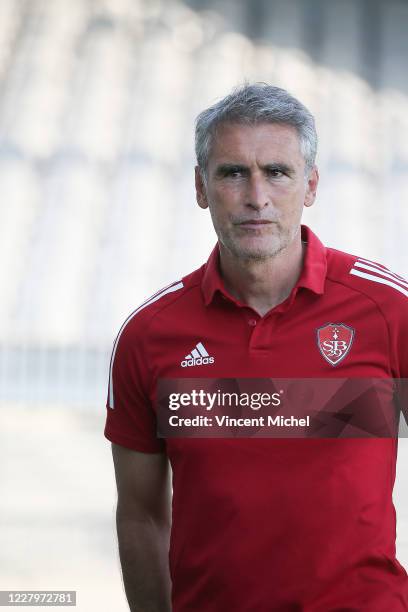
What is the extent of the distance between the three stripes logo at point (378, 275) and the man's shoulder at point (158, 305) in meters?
0.27

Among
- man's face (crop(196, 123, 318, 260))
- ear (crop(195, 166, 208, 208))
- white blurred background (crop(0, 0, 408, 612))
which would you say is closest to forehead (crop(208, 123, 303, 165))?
man's face (crop(196, 123, 318, 260))

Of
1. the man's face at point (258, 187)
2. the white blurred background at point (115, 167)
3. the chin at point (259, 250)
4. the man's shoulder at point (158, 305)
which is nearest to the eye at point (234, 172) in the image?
the man's face at point (258, 187)

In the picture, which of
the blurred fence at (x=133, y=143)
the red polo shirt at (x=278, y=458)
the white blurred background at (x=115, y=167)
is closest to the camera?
the red polo shirt at (x=278, y=458)

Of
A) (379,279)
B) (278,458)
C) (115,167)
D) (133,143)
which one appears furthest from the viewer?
(133,143)

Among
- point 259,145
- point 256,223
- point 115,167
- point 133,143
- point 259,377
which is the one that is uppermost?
point 133,143

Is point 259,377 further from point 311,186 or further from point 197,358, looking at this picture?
point 311,186

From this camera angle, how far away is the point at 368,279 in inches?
59.4

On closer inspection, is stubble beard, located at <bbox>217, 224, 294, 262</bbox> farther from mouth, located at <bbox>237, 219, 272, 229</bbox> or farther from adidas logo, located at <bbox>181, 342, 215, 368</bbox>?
adidas logo, located at <bbox>181, 342, 215, 368</bbox>

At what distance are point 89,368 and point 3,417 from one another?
0.63 meters

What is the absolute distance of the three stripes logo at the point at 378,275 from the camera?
1.49 meters

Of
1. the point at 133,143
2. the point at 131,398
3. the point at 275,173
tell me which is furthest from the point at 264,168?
the point at 133,143

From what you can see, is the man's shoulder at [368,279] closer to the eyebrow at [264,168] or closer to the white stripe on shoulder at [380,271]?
the white stripe on shoulder at [380,271]

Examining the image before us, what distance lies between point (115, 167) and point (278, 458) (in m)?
5.57

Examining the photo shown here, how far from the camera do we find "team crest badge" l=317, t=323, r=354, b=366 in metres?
1.45
